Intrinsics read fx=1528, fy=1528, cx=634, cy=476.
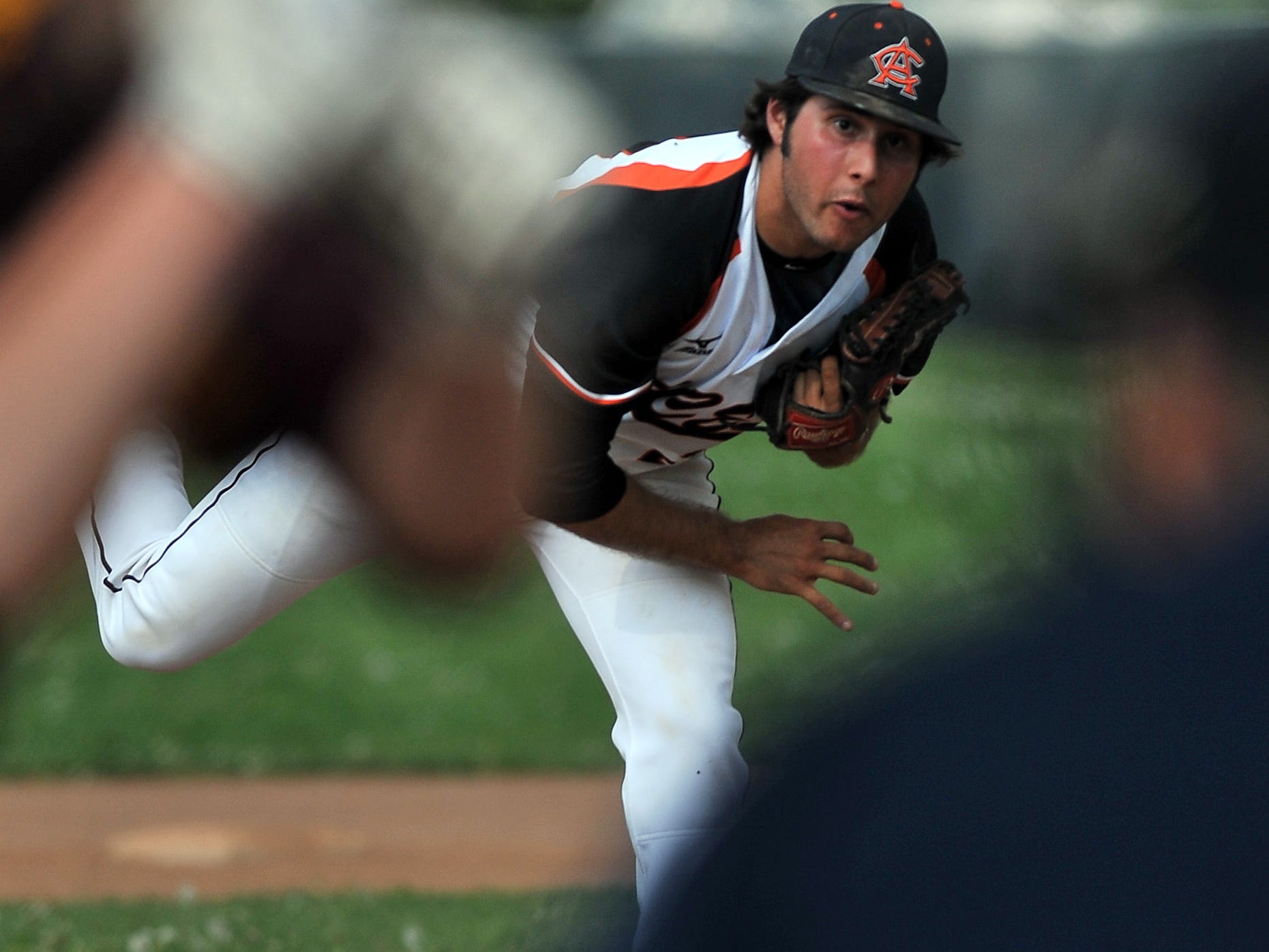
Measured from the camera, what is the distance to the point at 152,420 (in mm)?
1545

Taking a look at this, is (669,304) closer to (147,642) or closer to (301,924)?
(147,642)

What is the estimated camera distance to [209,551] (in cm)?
328

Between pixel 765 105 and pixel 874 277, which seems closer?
pixel 765 105

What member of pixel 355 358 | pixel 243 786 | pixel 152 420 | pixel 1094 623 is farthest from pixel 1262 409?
pixel 243 786

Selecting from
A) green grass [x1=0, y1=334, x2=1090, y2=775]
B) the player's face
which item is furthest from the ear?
green grass [x1=0, y1=334, x2=1090, y2=775]

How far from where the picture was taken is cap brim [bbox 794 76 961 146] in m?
2.92

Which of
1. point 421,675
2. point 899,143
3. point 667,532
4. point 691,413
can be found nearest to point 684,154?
point 899,143

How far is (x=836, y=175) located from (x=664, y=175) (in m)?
0.35

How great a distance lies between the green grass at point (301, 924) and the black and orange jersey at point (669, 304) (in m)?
1.38

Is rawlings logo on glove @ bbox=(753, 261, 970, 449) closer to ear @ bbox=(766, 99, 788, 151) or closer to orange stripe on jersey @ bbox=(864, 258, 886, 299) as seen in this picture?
orange stripe on jersey @ bbox=(864, 258, 886, 299)

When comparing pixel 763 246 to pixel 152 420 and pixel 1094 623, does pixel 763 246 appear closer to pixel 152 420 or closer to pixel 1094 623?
pixel 152 420

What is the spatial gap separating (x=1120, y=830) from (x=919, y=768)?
0.40 ft

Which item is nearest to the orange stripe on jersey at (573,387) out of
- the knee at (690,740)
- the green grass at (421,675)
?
the knee at (690,740)

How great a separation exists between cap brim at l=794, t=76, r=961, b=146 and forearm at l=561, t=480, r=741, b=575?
90 cm
